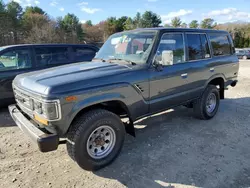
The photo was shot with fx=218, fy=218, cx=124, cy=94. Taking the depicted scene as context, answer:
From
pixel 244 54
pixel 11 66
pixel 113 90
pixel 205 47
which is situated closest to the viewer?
pixel 113 90

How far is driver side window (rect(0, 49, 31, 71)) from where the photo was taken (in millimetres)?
5582

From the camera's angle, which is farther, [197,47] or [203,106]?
[203,106]

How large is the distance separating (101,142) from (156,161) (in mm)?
923

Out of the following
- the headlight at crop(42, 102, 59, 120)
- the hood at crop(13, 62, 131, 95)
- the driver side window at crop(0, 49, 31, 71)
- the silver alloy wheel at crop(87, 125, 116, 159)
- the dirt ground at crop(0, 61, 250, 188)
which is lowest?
the dirt ground at crop(0, 61, 250, 188)

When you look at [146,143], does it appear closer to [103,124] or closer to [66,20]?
[103,124]

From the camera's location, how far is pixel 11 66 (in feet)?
18.5

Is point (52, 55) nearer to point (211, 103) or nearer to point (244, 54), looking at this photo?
point (211, 103)

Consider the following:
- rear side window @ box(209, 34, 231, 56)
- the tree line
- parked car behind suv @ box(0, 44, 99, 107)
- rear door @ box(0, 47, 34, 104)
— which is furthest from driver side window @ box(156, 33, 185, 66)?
the tree line

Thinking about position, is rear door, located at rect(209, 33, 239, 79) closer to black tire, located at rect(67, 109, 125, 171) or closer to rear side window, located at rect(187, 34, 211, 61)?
rear side window, located at rect(187, 34, 211, 61)

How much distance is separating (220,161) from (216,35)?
3024 millimetres

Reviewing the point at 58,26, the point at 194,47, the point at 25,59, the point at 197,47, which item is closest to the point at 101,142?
the point at 194,47

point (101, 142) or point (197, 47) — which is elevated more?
point (197, 47)

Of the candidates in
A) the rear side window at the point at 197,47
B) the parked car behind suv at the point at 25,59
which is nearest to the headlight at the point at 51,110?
the rear side window at the point at 197,47

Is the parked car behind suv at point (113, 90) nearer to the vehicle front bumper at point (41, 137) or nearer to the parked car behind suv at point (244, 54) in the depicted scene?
the vehicle front bumper at point (41, 137)
